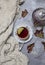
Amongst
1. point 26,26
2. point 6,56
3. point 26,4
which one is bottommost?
point 6,56

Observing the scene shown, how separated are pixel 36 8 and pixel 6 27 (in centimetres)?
21

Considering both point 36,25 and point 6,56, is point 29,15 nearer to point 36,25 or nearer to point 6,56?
point 36,25

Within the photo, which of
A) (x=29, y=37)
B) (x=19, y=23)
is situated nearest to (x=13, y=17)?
(x=19, y=23)

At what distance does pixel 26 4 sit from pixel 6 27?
19cm

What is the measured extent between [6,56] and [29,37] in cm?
17

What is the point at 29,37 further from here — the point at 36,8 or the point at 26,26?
the point at 36,8

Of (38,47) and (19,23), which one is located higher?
(19,23)

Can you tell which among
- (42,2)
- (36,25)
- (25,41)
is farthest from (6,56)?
(42,2)

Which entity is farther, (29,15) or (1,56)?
(29,15)

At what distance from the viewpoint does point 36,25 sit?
120 cm

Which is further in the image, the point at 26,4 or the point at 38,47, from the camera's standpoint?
the point at 26,4

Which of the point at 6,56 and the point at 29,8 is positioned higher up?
the point at 29,8

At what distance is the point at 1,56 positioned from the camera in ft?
3.68

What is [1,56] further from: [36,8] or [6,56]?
[36,8]
